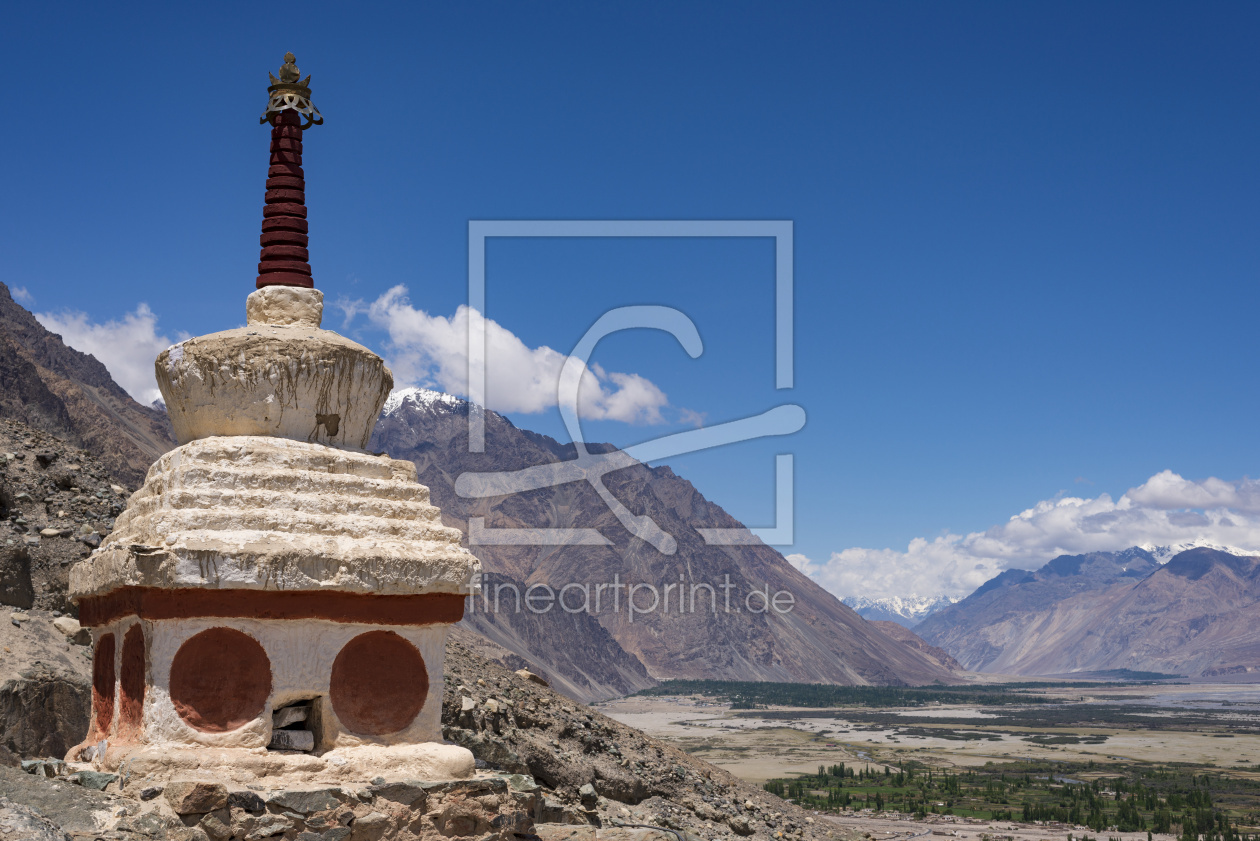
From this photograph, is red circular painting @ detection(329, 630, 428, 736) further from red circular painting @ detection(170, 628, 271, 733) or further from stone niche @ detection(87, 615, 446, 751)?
red circular painting @ detection(170, 628, 271, 733)

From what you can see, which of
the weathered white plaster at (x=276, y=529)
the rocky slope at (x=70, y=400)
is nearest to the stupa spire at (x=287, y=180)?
the weathered white plaster at (x=276, y=529)

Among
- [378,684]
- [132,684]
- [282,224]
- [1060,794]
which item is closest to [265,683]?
[378,684]

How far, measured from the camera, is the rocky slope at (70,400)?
197ft

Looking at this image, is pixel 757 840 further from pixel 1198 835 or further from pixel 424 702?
pixel 1198 835

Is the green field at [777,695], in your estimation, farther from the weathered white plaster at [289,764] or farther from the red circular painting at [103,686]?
the weathered white plaster at [289,764]

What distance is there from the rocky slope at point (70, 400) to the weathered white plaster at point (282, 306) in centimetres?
4231

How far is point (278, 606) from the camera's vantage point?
9219 mm

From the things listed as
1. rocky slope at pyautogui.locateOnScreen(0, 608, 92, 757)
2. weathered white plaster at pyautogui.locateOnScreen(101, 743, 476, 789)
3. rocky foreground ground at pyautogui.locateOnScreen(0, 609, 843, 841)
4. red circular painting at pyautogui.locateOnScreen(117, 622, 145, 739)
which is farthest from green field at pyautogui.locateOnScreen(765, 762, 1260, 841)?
red circular painting at pyautogui.locateOnScreen(117, 622, 145, 739)

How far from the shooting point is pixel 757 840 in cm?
2673

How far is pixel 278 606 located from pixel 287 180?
14.0 ft

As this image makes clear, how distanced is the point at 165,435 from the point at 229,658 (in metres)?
99.7

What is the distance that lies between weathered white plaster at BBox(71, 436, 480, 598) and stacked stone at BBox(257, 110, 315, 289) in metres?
1.91

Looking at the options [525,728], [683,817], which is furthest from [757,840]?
[525,728]

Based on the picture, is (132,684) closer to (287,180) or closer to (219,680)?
(219,680)
